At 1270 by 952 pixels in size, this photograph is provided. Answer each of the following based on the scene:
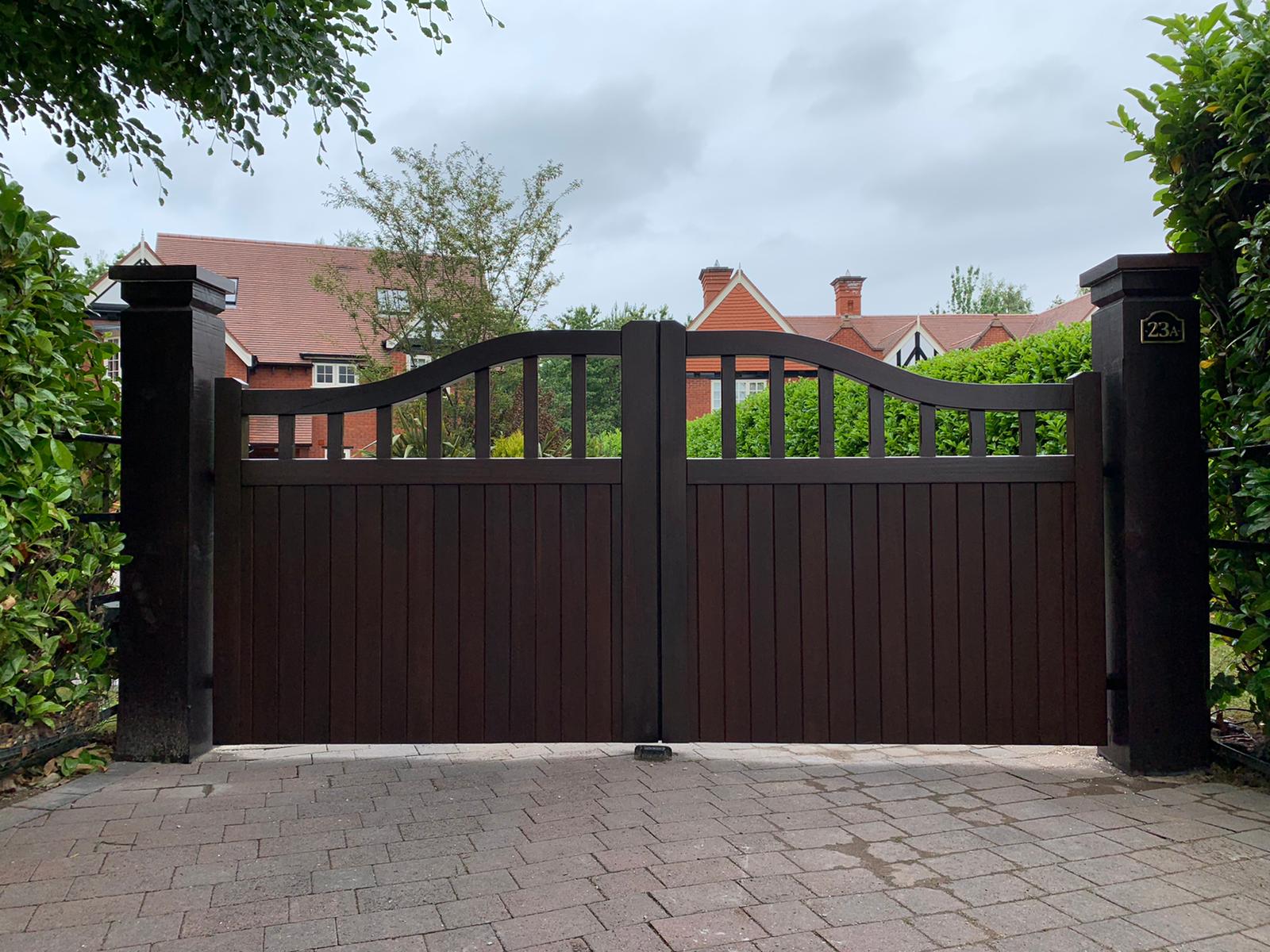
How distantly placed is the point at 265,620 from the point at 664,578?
167 cm

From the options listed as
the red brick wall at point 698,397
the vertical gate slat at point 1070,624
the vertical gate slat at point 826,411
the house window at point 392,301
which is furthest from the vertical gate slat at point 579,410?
the red brick wall at point 698,397

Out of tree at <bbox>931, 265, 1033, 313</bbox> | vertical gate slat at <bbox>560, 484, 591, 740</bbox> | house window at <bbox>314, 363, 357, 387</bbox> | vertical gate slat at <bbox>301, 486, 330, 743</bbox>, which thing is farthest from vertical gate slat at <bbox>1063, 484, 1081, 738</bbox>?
tree at <bbox>931, 265, 1033, 313</bbox>

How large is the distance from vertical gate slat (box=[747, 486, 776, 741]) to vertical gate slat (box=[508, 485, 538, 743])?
0.89 metres

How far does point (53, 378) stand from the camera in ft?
10.6

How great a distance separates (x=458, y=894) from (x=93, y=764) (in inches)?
80.4

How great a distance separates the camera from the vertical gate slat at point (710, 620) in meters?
3.57

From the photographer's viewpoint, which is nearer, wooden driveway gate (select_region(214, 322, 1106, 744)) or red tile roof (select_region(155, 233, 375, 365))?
wooden driveway gate (select_region(214, 322, 1106, 744))

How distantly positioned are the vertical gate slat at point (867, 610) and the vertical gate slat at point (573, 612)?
111 cm

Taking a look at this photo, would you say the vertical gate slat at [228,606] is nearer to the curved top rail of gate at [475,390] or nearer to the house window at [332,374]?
the curved top rail of gate at [475,390]

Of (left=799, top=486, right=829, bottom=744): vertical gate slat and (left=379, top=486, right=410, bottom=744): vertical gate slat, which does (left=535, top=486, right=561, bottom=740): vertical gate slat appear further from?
(left=799, top=486, right=829, bottom=744): vertical gate slat

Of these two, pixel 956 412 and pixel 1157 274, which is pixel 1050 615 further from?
pixel 956 412

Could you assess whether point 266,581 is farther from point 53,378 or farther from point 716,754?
point 716,754

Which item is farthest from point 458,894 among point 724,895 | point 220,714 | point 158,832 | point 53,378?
point 53,378

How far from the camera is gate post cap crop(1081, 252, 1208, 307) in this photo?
11.2 ft
